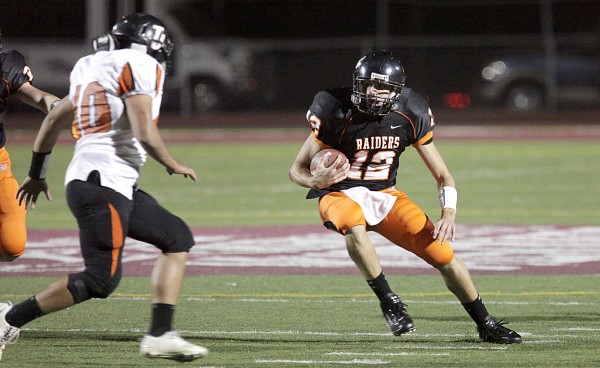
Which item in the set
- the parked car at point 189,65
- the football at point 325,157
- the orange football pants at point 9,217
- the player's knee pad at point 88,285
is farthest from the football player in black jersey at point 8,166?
the parked car at point 189,65

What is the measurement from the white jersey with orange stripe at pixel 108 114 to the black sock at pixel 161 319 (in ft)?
1.85

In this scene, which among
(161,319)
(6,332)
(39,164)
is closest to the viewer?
(161,319)

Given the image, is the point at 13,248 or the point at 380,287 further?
the point at 13,248

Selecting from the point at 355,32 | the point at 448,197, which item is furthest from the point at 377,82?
the point at 355,32

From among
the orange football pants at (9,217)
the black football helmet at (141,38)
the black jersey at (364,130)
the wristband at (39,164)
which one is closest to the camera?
the black football helmet at (141,38)

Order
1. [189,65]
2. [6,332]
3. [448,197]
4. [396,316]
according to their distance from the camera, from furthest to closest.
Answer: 1. [189,65]
2. [448,197]
3. [396,316]
4. [6,332]

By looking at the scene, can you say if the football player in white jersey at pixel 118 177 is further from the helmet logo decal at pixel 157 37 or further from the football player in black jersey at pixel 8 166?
the football player in black jersey at pixel 8 166

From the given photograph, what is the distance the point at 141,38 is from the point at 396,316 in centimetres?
199

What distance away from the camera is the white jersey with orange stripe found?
221 inches

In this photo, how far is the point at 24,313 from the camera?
5695 mm

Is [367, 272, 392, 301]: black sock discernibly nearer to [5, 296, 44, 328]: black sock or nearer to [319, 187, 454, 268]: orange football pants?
[319, 187, 454, 268]: orange football pants

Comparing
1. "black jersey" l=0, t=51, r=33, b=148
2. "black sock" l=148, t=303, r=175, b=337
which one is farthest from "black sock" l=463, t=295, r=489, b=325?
"black jersey" l=0, t=51, r=33, b=148

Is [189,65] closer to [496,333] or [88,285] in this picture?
[496,333]

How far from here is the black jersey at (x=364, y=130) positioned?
6.59m
